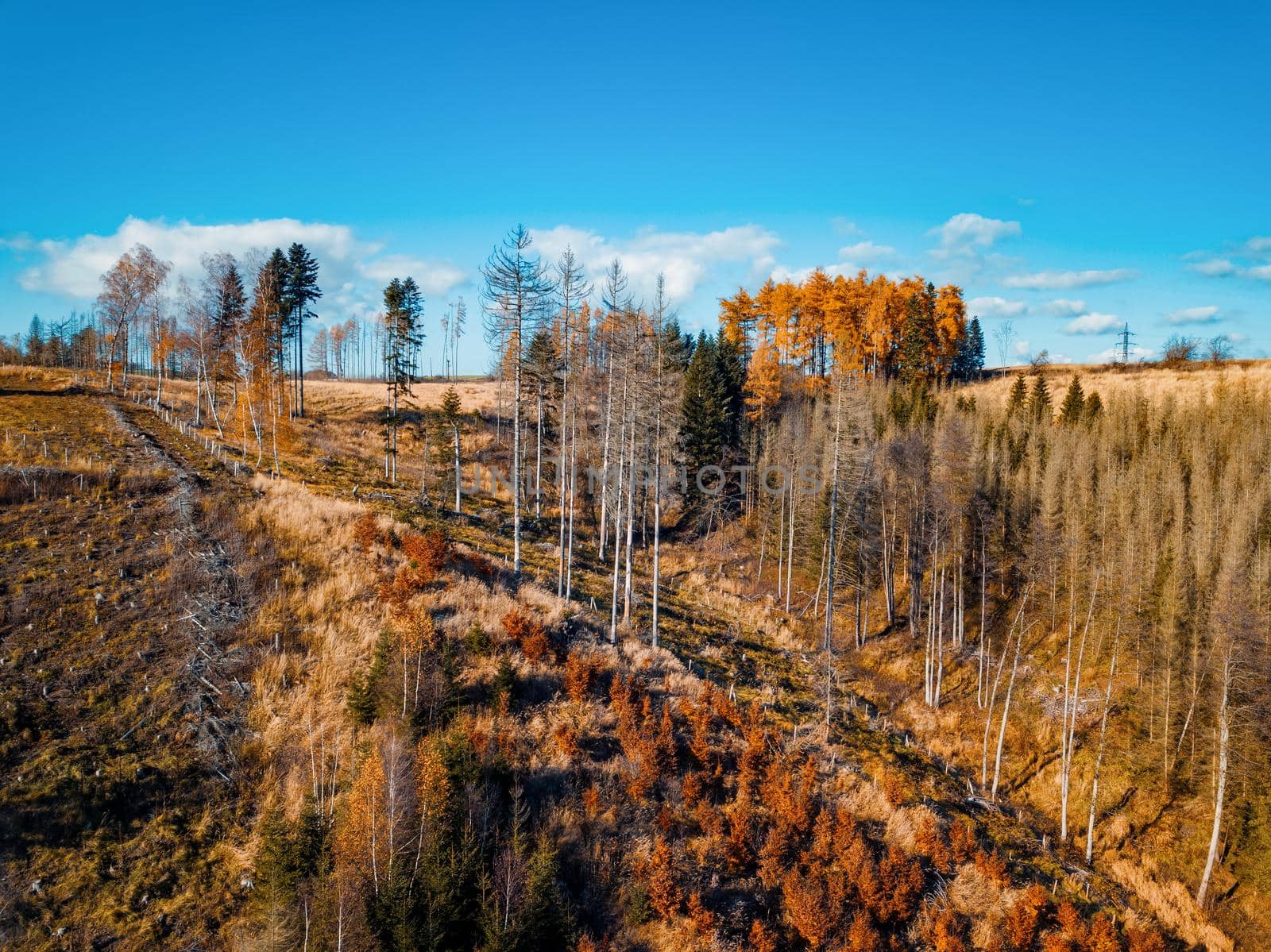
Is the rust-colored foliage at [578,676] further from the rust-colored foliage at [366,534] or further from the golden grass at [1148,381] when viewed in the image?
the golden grass at [1148,381]

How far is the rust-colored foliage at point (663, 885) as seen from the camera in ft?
43.8

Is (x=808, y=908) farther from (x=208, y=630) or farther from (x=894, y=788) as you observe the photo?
(x=208, y=630)

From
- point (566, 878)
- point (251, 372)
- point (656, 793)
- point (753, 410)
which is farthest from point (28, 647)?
point (753, 410)

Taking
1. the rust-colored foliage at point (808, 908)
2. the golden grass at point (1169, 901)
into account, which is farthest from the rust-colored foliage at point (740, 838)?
the golden grass at point (1169, 901)

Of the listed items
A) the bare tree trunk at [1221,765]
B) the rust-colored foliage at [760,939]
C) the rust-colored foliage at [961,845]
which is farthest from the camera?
the bare tree trunk at [1221,765]

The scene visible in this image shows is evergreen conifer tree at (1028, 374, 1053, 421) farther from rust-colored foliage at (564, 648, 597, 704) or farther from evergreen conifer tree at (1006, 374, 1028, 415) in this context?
rust-colored foliage at (564, 648, 597, 704)

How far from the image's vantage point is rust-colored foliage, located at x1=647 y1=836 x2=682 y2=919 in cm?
1336

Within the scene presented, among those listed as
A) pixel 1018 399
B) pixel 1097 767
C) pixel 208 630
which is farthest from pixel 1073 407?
pixel 208 630

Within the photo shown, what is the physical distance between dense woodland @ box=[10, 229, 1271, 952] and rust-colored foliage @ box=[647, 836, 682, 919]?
8 centimetres

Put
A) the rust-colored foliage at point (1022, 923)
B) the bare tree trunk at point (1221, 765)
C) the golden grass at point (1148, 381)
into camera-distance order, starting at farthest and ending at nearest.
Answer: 1. the golden grass at point (1148, 381)
2. the bare tree trunk at point (1221, 765)
3. the rust-colored foliage at point (1022, 923)

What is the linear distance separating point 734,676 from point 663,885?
50.2 ft

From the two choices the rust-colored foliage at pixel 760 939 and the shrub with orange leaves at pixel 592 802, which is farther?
the shrub with orange leaves at pixel 592 802

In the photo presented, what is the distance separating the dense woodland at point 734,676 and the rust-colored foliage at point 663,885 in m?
0.08

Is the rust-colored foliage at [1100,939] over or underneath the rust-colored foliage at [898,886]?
underneath
